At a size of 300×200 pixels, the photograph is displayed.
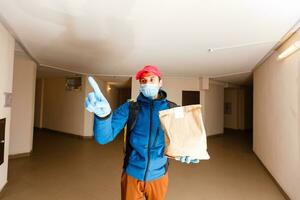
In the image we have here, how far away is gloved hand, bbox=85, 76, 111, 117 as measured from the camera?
3.23ft

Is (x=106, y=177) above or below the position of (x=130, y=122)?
below

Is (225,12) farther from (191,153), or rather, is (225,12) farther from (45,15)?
(45,15)

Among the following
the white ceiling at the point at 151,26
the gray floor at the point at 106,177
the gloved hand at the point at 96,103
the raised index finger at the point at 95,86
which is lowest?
the gray floor at the point at 106,177

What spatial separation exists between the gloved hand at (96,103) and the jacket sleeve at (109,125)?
5cm

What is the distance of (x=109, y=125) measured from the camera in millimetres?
1072

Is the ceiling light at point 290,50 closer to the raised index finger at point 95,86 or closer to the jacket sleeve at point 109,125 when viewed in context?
the jacket sleeve at point 109,125

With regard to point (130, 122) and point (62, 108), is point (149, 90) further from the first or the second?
point (62, 108)

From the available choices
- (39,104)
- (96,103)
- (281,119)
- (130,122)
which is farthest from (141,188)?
(39,104)

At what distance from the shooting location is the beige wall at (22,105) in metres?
3.65

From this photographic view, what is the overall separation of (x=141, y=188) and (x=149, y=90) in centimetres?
68

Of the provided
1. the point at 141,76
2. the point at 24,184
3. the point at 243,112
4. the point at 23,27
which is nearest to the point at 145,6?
the point at 141,76

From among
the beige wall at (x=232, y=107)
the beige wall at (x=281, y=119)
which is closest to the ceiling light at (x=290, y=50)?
the beige wall at (x=281, y=119)

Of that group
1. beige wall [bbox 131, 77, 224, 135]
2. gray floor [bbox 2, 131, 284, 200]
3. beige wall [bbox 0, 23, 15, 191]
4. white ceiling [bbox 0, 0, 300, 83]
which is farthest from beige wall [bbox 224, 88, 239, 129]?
beige wall [bbox 0, 23, 15, 191]

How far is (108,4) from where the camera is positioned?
158 cm
